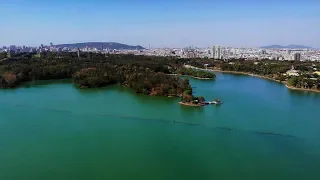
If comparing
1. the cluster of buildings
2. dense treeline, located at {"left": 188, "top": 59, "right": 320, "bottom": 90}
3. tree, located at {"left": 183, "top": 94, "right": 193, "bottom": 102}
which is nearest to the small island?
tree, located at {"left": 183, "top": 94, "right": 193, "bottom": 102}

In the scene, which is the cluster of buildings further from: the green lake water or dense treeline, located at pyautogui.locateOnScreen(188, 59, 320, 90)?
the green lake water

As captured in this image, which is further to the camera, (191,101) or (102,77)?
(102,77)

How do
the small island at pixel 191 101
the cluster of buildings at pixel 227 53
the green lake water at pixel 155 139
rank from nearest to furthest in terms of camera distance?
the green lake water at pixel 155 139
the small island at pixel 191 101
the cluster of buildings at pixel 227 53

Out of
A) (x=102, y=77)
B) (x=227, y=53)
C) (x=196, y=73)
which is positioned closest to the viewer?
(x=102, y=77)

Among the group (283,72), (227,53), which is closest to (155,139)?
(283,72)

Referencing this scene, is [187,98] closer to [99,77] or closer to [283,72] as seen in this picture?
[99,77]

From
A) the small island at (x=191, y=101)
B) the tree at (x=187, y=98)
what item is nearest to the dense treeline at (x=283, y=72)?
the small island at (x=191, y=101)

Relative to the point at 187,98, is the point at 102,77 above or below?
above

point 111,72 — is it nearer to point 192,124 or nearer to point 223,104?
point 223,104

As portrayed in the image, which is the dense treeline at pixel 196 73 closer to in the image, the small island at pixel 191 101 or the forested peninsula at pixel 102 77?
the forested peninsula at pixel 102 77

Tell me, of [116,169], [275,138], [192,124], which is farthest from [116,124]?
[275,138]
